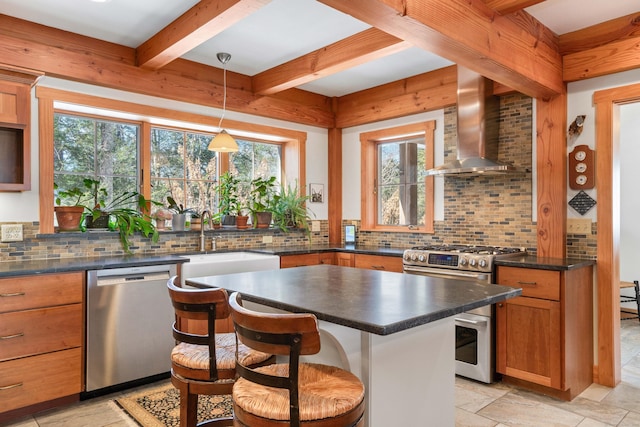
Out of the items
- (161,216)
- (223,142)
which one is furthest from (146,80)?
(161,216)

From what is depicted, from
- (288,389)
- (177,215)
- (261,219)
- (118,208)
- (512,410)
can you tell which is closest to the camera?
(288,389)

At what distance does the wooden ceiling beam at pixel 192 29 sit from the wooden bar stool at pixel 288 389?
1.84m

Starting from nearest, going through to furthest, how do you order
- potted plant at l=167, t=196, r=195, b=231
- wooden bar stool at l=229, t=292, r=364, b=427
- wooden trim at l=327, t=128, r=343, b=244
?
wooden bar stool at l=229, t=292, r=364, b=427
potted plant at l=167, t=196, r=195, b=231
wooden trim at l=327, t=128, r=343, b=244

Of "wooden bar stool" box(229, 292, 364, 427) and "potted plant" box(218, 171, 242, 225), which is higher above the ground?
"potted plant" box(218, 171, 242, 225)

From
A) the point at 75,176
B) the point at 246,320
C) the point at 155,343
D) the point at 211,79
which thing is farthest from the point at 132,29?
the point at 246,320

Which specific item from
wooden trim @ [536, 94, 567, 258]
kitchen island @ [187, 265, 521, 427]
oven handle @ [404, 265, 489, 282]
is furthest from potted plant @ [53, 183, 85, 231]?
wooden trim @ [536, 94, 567, 258]

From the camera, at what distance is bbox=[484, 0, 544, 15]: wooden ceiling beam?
250 centimetres

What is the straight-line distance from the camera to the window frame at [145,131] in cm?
328

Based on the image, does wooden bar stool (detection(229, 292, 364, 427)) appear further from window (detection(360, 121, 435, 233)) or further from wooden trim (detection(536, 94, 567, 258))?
window (detection(360, 121, 435, 233))

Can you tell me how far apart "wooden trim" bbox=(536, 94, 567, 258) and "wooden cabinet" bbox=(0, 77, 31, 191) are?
12.7ft

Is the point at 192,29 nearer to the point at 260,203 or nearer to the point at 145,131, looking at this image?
the point at 145,131

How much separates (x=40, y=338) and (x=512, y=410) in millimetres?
3053

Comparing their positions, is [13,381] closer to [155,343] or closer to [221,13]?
[155,343]

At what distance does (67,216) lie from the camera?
11.1 ft
